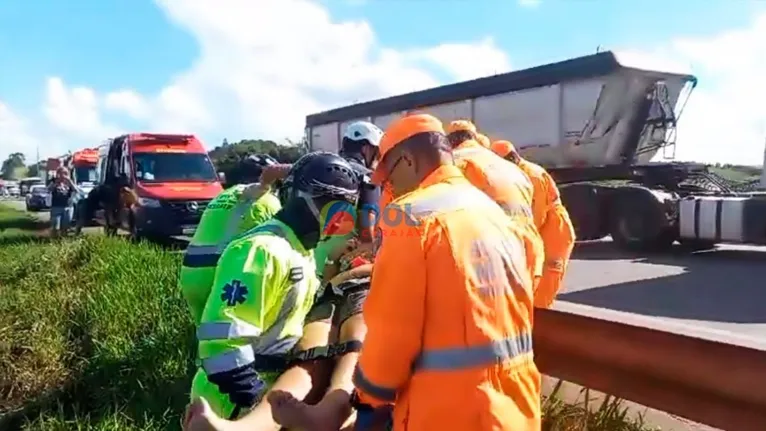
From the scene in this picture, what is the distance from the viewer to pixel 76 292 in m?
8.08

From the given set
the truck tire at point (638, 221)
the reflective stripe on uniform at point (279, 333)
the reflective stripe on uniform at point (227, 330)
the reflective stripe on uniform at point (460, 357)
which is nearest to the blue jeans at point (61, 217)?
the truck tire at point (638, 221)

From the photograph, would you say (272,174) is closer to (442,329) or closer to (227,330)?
(227,330)

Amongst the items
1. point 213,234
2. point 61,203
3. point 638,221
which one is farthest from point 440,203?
point 61,203

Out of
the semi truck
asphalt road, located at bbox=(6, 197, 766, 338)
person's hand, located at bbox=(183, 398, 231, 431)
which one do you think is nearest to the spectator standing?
the semi truck

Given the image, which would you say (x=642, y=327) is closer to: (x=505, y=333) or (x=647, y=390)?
(x=647, y=390)

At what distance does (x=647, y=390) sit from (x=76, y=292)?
6398mm

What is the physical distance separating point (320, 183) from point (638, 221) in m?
13.1

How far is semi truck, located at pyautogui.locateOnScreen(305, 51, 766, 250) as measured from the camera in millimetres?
14141

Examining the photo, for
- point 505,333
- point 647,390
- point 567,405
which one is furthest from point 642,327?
point 505,333

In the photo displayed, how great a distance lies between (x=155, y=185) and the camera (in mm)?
16547

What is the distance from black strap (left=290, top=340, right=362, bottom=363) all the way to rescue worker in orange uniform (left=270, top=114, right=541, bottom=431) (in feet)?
1.26

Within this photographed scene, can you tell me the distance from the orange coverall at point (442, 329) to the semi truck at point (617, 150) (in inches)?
490

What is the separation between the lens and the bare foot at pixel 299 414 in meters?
2.28

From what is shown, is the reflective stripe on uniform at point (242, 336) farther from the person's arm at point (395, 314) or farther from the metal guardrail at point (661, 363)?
the metal guardrail at point (661, 363)
